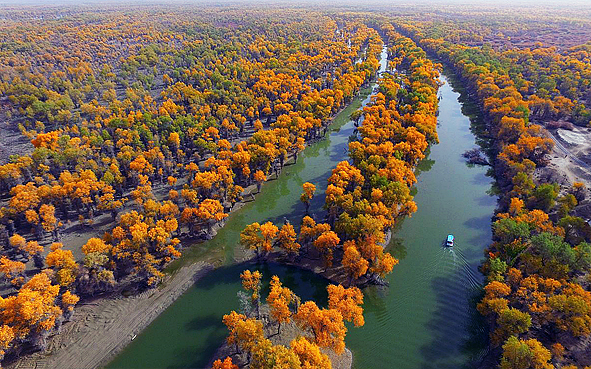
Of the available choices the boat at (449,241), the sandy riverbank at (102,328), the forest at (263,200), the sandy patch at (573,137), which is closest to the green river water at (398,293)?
the forest at (263,200)

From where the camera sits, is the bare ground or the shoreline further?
the bare ground

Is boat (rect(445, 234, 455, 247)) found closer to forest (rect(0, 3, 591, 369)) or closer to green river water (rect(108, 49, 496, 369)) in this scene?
green river water (rect(108, 49, 496, 369))

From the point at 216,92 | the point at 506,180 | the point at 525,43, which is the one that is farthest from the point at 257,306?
the point at 525,43

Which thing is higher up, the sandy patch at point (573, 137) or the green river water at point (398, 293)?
the sandy patch at point (573, 137)

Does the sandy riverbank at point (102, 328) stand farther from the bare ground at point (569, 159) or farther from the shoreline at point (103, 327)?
the bare ground at point (569, 159)

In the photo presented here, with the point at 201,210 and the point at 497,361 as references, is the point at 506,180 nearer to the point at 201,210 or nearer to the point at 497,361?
the point at 497,361

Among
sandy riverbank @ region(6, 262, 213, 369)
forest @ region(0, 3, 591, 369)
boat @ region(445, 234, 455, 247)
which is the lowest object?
sandy riverbank @ region(6, 262, 213, 369)

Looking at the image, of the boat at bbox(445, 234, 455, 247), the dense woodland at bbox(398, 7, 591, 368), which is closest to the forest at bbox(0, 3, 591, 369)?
the dense woodland at bbox(398, 7, 591, 368)
